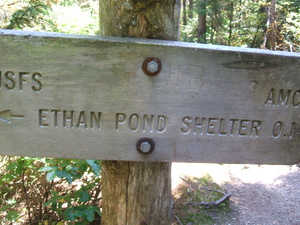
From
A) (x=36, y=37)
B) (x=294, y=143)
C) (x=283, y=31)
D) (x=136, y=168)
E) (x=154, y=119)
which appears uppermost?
(x=283, y=31)

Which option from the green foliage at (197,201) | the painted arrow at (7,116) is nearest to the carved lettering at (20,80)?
the painted arrow at (7,116)

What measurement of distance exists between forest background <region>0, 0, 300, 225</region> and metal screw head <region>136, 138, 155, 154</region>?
848 mm

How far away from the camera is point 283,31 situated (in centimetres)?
831

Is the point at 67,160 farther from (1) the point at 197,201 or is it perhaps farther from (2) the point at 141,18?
(1) the point at 197,201

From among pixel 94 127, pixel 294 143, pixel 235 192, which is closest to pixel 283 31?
pixel 235 192

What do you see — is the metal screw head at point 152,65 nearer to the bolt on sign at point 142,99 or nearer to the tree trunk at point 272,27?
the bolt on sign at point 142,99

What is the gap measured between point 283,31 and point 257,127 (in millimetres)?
8238

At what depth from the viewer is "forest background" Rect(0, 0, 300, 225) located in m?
2.29

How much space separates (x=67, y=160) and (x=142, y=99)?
1.24 meters

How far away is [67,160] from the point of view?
2215 millimetres

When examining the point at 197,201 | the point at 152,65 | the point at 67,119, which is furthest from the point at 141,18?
the point at 197,201

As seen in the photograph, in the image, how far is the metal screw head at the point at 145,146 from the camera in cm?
131

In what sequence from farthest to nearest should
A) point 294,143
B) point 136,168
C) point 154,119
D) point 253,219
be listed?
point 253,219 → point 136,168 → point 294,143 → point 154,119

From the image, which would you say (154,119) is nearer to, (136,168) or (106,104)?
(106,104)
